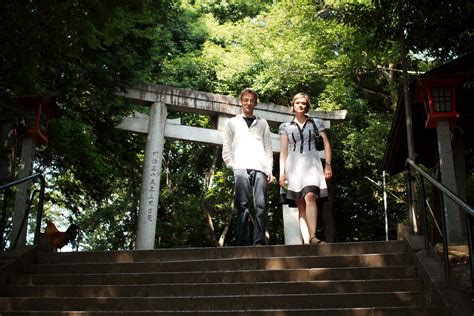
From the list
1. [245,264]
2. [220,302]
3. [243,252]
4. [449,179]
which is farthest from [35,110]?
[449,179]

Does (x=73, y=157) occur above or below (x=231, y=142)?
above

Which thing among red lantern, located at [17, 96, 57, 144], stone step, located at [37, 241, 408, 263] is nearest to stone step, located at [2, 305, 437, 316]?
stone step, located at [37, 241, 408, 263]

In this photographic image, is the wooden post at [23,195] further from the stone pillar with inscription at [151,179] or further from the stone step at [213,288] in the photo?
the stone pillar with inscription at [151,179]

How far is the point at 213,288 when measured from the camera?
447 cm

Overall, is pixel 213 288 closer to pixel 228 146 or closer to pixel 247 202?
pixel 247 202

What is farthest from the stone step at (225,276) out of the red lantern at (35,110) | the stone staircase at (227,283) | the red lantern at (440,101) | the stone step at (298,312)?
the red lantern at (35,110)

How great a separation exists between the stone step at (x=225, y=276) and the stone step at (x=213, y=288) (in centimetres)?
20

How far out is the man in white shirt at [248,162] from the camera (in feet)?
18.1

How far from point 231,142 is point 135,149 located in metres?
6.84

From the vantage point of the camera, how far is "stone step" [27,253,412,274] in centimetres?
473

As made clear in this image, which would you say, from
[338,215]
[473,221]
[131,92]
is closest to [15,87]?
[131,92]

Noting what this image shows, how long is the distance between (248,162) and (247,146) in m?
0.19

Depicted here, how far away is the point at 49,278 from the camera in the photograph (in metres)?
5.11

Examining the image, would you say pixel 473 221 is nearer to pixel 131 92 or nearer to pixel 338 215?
pixel 131 92
